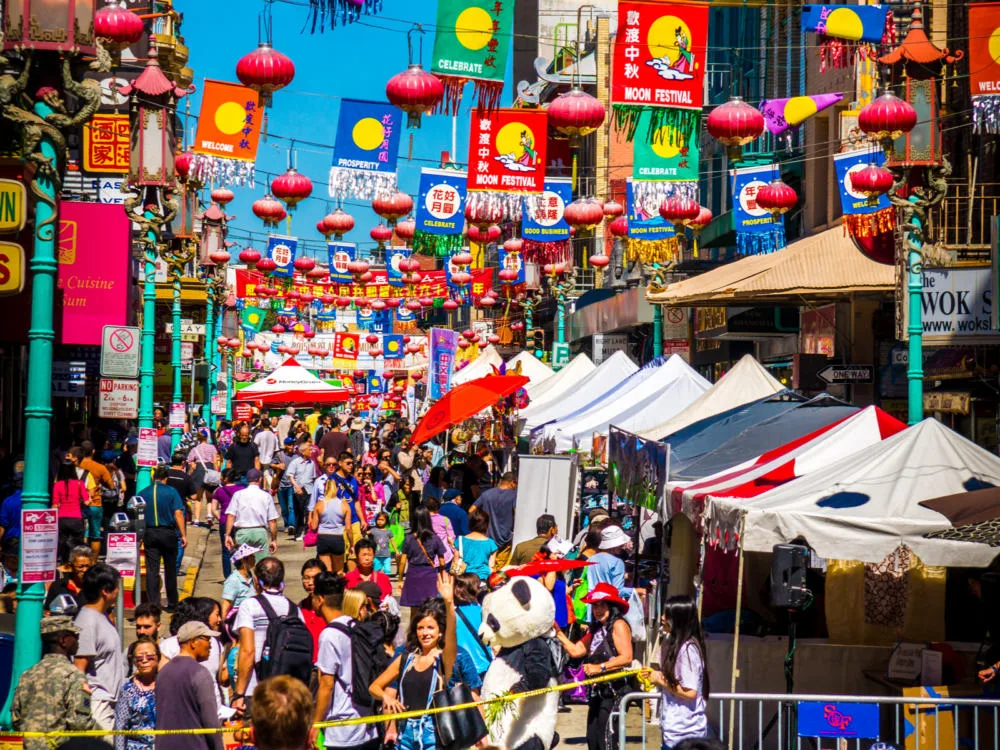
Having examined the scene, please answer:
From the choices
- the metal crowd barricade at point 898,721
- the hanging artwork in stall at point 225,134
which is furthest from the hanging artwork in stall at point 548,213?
the metal crowd barricade at point 898,721

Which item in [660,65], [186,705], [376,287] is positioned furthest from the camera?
[376,287]

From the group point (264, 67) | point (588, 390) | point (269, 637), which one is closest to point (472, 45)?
point (264, 67)

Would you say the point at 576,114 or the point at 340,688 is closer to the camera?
the point at 340,688

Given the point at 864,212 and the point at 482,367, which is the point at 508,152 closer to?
the point at 864,212

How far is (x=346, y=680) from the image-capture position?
28.3 feet

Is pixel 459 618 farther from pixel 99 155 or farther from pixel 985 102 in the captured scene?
pixel 99 155

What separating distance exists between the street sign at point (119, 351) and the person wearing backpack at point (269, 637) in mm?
7762

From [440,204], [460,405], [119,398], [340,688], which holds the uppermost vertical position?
[440,204]

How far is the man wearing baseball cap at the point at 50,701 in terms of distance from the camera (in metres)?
7.36

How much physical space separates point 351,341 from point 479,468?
143ft

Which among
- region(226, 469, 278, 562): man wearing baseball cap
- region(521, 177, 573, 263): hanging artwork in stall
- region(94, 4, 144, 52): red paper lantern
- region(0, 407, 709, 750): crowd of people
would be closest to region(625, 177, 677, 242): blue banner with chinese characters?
region(521, 177, 573, 263): hanging artwork in stall

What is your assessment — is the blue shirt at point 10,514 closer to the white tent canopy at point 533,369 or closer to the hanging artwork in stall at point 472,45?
the hanging artwork in stall at point 472,45

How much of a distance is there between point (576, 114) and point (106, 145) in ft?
44.4

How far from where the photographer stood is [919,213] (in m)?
15.0
